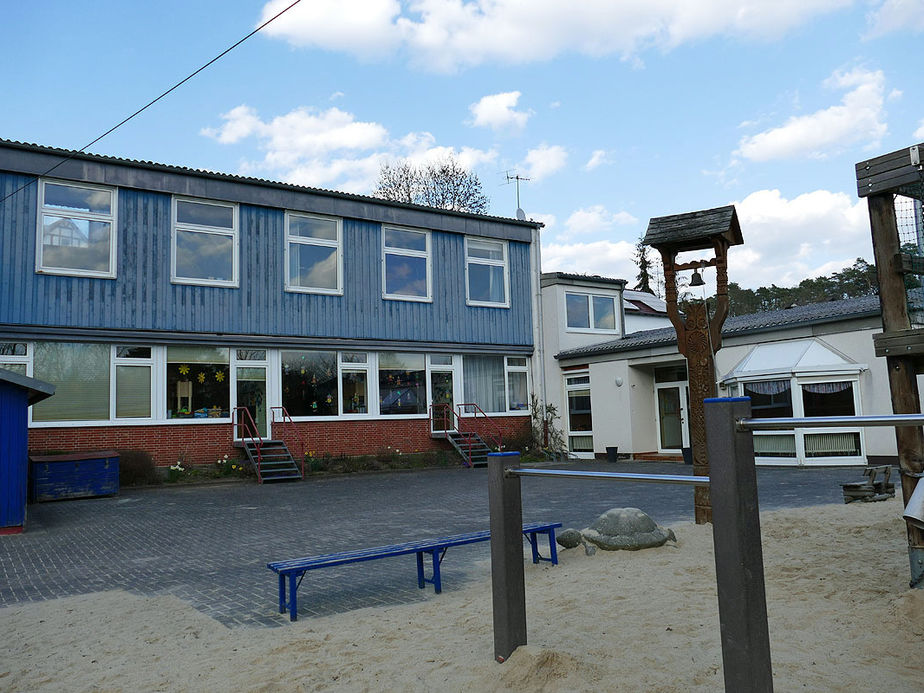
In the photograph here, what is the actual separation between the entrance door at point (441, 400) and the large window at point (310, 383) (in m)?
2.70

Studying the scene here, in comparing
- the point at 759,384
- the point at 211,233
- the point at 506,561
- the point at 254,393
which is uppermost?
the point at 211,233

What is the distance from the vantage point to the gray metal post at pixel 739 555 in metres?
2.56

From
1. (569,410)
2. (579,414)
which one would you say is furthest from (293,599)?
(569,410)

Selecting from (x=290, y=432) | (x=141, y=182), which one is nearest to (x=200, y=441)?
(x=290, y=432)

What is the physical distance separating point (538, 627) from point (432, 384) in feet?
49.6

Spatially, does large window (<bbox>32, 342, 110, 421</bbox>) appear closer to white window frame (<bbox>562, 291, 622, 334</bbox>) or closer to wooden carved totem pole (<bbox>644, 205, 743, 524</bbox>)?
wooden carved totem pole (<bbox>644, 205, 743, 524</bbox>)

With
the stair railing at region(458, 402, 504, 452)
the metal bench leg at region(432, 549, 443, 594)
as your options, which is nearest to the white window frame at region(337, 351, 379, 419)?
the stair railing at region(458, 402, 504, 452)

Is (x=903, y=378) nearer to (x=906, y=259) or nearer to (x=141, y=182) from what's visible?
(x=906, y=259)

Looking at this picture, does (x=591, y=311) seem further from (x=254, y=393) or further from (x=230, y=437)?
(x=230, y=437)

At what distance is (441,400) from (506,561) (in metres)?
16.0

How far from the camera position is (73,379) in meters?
14.9

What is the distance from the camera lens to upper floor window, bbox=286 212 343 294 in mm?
17781

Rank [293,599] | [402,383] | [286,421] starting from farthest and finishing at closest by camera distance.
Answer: [402,383] → [286,421] → [293,599]

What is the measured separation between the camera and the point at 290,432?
17.2m
